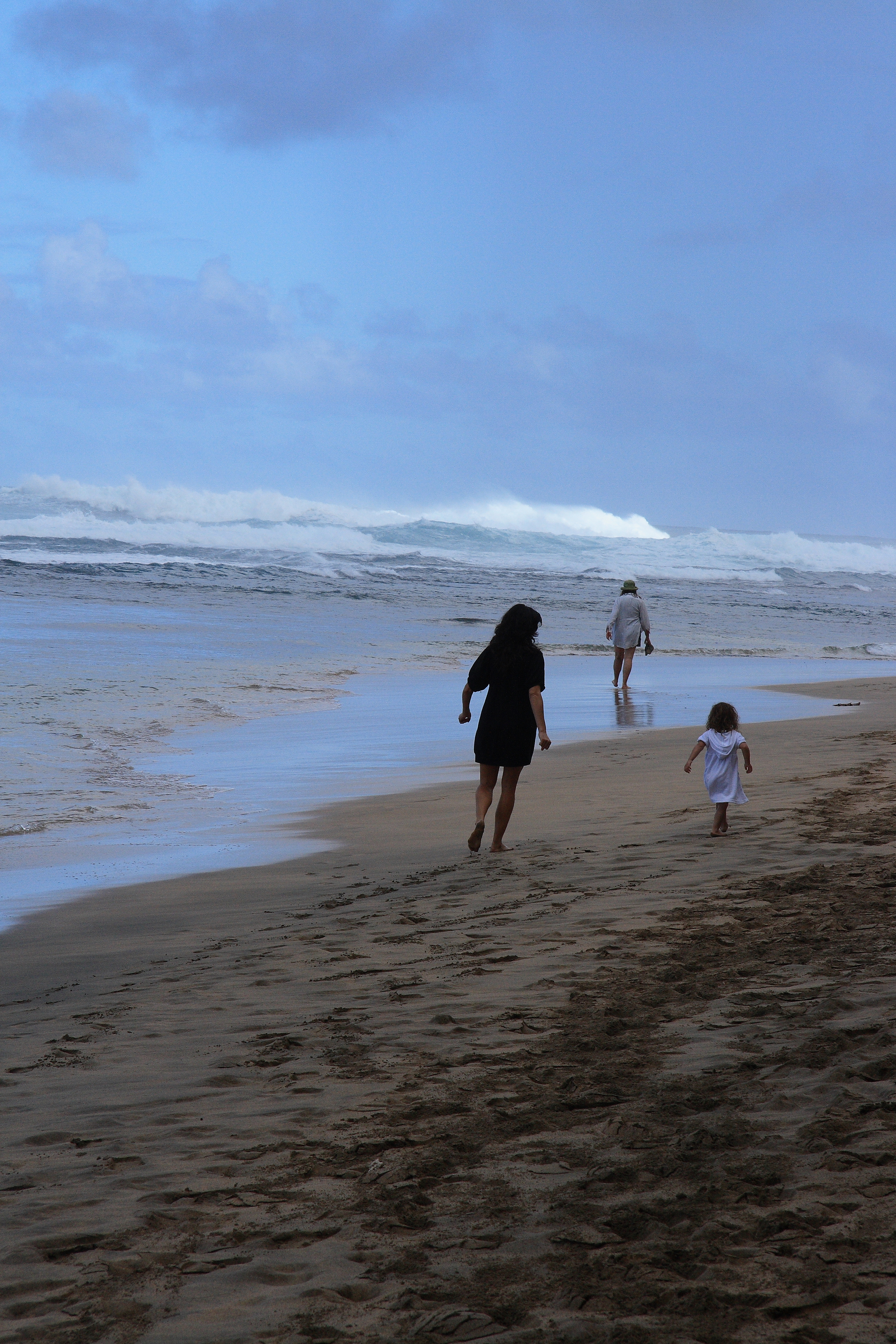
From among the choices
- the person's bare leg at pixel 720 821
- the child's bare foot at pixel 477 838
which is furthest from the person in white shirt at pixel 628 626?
the child's bare foot at pixel 477 838

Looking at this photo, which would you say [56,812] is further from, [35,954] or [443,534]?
[443,534]

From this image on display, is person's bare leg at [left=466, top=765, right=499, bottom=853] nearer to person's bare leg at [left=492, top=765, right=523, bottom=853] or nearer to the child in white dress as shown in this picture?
person's bare leg at [left=492, top=765, right=523, bottom=853]

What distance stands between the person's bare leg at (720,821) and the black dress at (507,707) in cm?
118

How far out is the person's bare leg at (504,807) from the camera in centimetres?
680

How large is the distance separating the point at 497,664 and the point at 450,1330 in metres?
4.93

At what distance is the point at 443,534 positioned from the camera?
78.2m

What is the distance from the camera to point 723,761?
6.88m

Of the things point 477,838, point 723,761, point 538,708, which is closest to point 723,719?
point 723,761

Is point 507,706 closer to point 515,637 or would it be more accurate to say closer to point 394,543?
point 515,637

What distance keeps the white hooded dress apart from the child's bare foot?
1.39m

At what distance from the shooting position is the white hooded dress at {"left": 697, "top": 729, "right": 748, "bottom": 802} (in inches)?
270

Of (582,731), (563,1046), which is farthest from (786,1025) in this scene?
(582,731)

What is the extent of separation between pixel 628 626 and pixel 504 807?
9.19 meters

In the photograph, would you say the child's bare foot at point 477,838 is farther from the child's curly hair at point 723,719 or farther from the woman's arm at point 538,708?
the child's curly hair at point 723,719
